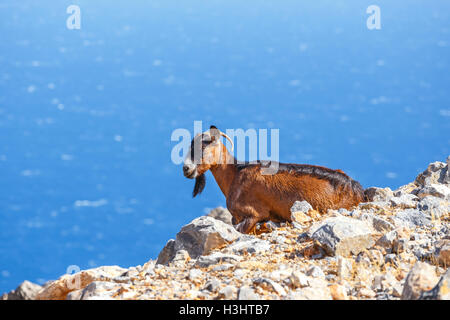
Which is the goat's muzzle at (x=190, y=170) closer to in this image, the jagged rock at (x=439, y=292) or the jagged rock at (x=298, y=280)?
the jagged rock at (x=298, y=280)

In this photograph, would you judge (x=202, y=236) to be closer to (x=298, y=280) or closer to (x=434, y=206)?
(x=298, y=280)

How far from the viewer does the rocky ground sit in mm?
7637

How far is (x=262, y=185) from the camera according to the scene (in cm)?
1363

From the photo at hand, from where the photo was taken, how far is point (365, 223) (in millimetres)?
9750

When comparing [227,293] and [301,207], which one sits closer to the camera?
[227,293]

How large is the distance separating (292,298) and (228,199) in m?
6.84

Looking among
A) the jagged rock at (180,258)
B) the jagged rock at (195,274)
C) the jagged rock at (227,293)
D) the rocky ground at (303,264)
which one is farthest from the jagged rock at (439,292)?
the jagged rock at (180,258)

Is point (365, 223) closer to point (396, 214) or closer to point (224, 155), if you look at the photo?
point (396, 214)

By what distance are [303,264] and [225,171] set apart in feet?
19.1

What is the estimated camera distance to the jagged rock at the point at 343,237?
8.98 m

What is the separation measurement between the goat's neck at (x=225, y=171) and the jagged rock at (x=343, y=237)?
5300mm

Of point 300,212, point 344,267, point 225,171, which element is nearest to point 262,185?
point 225,171
